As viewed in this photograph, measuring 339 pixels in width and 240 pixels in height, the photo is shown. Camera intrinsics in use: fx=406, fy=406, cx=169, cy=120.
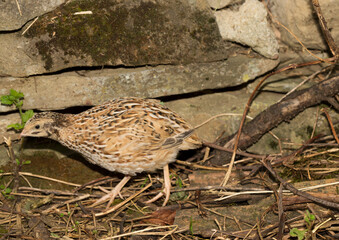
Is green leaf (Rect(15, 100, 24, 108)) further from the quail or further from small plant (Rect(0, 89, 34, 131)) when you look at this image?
the quail

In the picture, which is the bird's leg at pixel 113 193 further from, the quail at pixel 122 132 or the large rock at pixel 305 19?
the large rock at pixel 305 19

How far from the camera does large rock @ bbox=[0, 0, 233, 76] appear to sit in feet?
13.6

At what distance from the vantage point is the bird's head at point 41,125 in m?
4.01

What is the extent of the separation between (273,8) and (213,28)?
2.55 feet

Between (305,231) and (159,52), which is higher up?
(159,52)

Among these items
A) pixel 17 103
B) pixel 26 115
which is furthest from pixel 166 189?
pixel 17 103

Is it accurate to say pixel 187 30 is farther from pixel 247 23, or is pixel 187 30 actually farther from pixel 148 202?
pixel 148 202

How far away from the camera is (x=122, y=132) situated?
156 inches

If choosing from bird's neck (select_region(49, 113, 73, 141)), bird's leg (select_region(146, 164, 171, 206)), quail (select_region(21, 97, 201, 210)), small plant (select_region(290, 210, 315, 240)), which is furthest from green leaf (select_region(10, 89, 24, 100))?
small plant (select_region(290, 210, 315, 240))

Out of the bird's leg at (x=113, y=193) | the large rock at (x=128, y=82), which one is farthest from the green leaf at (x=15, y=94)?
the bird's leg at (x=113, y=193)

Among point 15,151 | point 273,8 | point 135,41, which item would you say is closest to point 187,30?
point 135,41

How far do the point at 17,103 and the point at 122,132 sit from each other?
3.87 ft

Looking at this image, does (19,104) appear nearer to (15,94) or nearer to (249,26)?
(15,94)

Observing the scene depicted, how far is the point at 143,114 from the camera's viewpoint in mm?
4066
